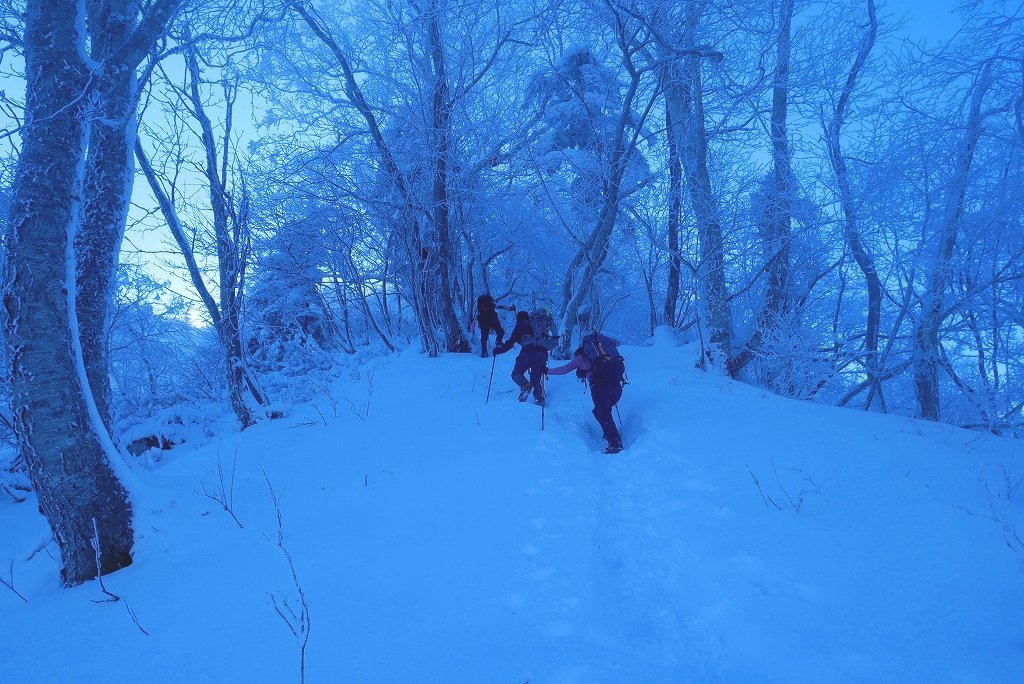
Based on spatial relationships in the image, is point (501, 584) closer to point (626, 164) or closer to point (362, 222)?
point (626, 164)

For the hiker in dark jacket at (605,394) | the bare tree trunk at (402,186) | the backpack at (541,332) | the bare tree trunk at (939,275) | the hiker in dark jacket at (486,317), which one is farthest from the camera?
the hiker in dark jacket at (486,317)

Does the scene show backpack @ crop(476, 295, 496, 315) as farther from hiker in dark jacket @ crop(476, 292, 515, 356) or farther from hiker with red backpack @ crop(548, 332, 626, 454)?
hiker with red backpack @ crop(548, 332, 626, 454)

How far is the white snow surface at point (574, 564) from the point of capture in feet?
8.18

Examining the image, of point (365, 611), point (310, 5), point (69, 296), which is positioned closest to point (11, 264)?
point (69, 296)

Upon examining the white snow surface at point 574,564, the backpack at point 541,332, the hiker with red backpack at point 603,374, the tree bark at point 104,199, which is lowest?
the white snow surface at point 574,564

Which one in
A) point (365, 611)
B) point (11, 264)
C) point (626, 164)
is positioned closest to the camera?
point (365, 611)

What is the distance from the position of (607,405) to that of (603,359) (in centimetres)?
71

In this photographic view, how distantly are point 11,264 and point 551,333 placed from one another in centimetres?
656

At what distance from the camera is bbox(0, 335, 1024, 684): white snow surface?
2.49 metres

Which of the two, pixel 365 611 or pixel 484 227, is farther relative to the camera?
pixel 484 227

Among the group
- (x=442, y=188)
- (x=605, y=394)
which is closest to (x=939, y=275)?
(x=605, y=394)

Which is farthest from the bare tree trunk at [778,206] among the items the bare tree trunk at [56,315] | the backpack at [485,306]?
the bare tree trunk at [56,315]

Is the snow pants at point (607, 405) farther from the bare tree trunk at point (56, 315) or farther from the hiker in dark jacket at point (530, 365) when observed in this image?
the bare tree trunk at point (56, 315)

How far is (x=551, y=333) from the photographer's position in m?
8.28
